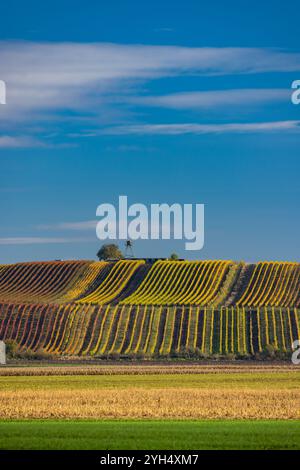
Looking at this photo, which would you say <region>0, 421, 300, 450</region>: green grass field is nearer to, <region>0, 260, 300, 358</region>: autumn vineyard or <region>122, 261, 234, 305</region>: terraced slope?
<region>0, 260, 300, 358</region>: autumn vineyard

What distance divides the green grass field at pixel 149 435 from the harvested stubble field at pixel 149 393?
3.27 meters

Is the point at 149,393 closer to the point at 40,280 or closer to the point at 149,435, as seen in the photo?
the point at 149,435

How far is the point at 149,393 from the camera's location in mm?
56906

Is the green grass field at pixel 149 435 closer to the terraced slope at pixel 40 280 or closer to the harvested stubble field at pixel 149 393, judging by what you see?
the harvested stubble field at pixel 149 393

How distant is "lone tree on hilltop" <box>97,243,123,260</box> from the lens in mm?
197125

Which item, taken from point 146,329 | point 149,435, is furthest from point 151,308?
point 149,435

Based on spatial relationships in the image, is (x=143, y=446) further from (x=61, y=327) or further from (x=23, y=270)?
(x=23, y=270)

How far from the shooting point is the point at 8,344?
112438mm

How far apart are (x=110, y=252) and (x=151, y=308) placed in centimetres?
6619

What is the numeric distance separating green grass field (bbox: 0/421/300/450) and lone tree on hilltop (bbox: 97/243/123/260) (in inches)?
6104

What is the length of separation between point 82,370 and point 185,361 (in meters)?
22.1

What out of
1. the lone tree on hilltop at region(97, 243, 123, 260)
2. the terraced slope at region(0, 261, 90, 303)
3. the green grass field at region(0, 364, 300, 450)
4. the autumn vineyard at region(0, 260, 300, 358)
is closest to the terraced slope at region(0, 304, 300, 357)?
the autumn vineyard at region(0, 260, 300, 358)

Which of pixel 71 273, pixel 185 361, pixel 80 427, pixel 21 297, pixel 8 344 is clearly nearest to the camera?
pixel 80 427
